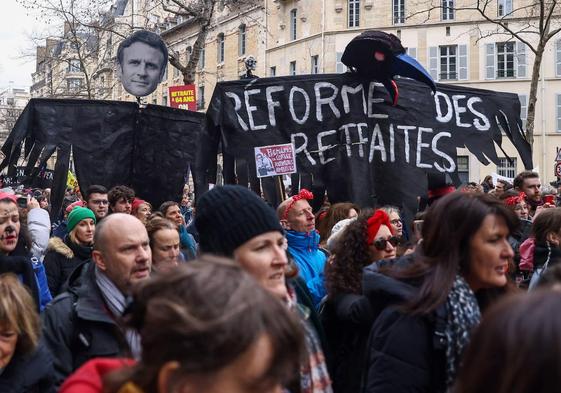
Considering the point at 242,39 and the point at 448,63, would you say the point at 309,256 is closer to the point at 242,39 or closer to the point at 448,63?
the point at 448,63

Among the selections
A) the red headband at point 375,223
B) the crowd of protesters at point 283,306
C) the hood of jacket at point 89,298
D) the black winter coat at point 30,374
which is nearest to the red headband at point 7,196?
the crowd of protesters at point 283,306

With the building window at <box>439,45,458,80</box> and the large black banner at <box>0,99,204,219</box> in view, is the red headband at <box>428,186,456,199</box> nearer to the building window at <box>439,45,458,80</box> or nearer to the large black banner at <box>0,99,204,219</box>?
the large black banner at <box>0,99,204,219</box>

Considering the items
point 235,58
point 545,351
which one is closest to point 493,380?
point 545,351

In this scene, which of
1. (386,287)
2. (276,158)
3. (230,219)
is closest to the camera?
(386,287)

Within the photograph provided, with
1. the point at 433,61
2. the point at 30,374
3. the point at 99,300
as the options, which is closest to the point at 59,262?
the point at 99,300

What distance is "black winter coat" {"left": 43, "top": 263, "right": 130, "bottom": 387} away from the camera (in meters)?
3.40

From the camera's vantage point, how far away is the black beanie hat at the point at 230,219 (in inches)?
117

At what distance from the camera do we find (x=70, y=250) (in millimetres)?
6219

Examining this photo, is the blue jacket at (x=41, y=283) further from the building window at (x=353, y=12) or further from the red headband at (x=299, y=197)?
the building window at (x=353, y=12)

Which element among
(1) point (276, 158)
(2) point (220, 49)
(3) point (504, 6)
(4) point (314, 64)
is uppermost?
(2) point (220, 49)

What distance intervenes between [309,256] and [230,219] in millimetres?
3033

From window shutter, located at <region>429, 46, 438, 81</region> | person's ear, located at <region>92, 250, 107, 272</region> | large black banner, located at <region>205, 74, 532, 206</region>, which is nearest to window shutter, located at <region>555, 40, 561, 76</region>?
window shutter, located at <region>429, 46, 438, 81</region>

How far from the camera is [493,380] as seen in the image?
146 cm

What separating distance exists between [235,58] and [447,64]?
1398cm
